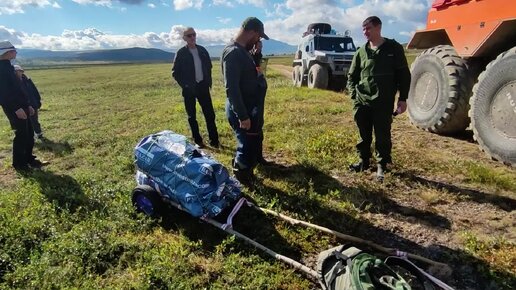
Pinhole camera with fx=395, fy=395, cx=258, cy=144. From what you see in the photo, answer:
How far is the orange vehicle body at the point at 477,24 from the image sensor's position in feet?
19.2

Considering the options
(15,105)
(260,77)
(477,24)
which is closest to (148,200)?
(260,77)

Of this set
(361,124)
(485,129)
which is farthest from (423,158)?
(361,124)

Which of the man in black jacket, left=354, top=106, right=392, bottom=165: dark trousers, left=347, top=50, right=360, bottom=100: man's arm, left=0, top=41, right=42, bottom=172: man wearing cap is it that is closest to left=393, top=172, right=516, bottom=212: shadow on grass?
left=354, top=106, right=392, bottom=165: dark trousers

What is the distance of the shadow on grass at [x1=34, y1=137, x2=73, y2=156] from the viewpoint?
9580 millimetres

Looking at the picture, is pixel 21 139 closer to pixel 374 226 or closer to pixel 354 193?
pixel 354 193

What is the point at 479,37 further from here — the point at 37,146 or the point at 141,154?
the point at 37,146

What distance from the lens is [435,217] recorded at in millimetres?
5035

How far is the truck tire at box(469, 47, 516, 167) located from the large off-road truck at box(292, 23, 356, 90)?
425 inches

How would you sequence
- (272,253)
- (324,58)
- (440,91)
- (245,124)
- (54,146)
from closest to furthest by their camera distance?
(272,253) < (245,124) < (440,91) < (54,146) < (324,58)

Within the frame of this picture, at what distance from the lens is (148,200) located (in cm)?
527

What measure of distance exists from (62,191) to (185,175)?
2.87 metres

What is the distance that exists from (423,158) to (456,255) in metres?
3.03

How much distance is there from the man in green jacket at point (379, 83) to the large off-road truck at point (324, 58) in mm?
10920

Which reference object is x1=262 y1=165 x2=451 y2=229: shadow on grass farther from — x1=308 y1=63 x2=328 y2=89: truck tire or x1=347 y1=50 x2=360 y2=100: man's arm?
x1=308 y1=63 x2=328 y2=89: truck tire
